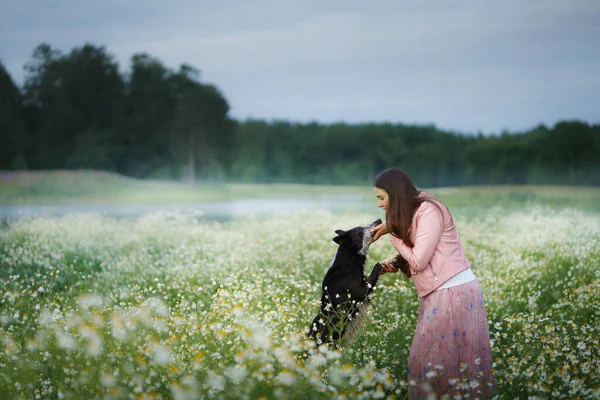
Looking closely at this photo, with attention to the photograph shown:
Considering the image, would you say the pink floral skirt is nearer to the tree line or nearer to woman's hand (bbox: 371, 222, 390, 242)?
woman's hand (bbox: 371, 222, 390, 242)

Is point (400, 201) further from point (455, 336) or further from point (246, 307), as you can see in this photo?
point (246, 307)

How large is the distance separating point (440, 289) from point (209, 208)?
8.45 metres

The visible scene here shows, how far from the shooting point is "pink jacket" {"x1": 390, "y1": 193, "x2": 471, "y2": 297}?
393cm

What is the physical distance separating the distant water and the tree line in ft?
3.69

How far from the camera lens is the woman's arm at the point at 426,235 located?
3922 millimetres

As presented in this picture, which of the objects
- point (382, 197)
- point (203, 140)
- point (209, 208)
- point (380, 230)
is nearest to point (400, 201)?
point (382, 197)

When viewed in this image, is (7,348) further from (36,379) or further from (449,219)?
(449,219)

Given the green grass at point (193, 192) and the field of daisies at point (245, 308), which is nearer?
the field of daisies at point (245, 308)

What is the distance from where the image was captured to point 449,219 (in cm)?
401

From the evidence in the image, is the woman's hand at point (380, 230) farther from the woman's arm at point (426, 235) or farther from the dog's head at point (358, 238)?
the woman's arm at point (426, 235)

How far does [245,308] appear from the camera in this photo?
4887 mm

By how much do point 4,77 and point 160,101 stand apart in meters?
3.80

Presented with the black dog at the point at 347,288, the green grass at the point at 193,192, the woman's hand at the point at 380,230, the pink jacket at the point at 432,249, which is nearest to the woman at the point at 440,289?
the pink jacket at the point at 432,249

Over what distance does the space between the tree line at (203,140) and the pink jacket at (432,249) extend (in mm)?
9280
